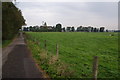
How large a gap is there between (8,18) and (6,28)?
1441 mm

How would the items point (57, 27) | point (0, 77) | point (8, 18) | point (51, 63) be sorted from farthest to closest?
1. point (57, 27)
2. point (8, 18)
3. point (51, 63)
4. point (0, 77)

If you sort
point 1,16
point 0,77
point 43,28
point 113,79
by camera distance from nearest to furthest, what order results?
point 0,77
point 113,79
point 1,16
point 43,28

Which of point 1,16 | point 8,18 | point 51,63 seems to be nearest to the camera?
point 51,63

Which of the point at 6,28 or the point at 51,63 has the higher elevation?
the point at 6,28

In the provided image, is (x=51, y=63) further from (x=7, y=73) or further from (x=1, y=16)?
(x=1, y=16)

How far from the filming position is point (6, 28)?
26.7 meters

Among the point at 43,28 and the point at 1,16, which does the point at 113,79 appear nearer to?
the point at 1,16

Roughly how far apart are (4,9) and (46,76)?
64.8 ft

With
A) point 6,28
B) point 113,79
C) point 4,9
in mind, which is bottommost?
point 113,79

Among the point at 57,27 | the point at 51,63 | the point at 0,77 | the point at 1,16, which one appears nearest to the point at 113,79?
the point at 51,63

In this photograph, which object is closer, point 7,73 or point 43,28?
point 7,73

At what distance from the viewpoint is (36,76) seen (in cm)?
793

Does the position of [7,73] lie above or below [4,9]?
below

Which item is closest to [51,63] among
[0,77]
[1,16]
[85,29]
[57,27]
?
[0,77]
